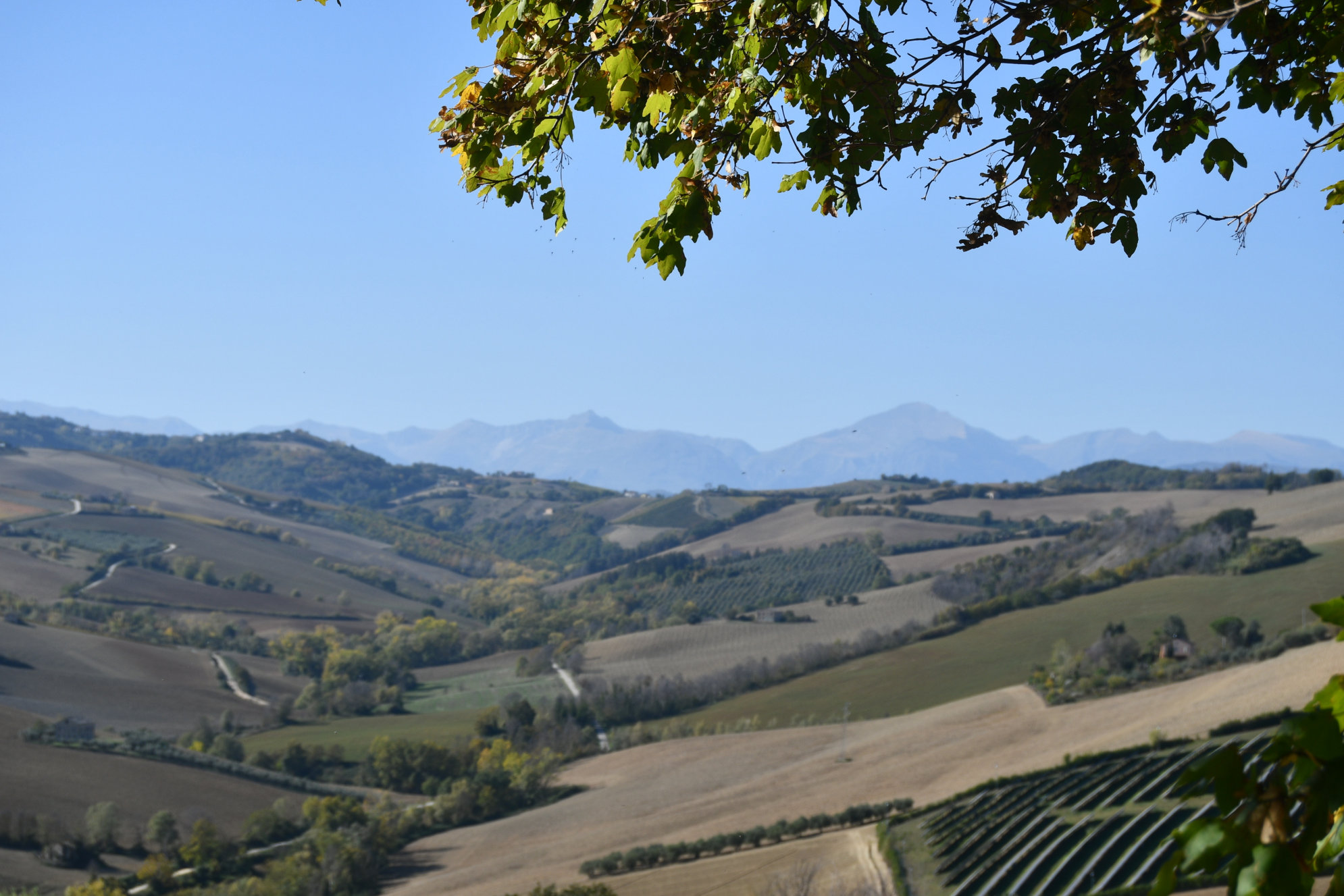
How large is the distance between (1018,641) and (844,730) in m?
18.4

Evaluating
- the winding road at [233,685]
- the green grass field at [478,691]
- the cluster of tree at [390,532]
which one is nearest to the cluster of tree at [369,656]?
the green grass field at [478,691]

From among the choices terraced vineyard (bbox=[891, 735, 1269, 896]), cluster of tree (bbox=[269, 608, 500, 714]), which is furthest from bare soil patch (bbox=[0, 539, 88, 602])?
terraced vineyard (bbox=[891, 735, 1269, 896])

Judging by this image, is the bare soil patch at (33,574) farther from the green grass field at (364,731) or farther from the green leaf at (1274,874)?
the green leaf at (1274,874)

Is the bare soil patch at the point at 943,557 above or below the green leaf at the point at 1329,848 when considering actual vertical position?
below

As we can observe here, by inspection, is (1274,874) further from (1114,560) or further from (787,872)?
(1114,560)

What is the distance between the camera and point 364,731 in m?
62.2

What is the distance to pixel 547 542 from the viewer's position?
180625 millimetres

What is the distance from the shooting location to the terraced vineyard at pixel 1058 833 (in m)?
24.2

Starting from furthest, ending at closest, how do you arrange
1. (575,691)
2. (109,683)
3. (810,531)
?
1. (810,531)
2. (575,691)
3. (109,683)

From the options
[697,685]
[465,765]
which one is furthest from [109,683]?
[697,685]

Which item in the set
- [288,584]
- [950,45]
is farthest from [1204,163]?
[288,584]

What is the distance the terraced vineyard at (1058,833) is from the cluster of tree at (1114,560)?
133 ft

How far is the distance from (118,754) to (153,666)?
854 inches

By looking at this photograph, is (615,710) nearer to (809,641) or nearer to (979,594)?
(809,641)
